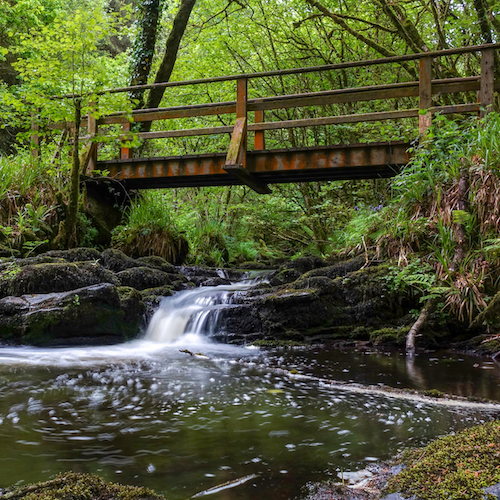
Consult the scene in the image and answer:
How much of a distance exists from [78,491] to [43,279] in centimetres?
509

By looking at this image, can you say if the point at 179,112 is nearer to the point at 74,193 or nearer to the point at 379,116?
the point at 74,193

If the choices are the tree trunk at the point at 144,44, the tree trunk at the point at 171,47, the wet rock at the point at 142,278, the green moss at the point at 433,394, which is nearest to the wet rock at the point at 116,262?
the wet rock at the point at 142,278

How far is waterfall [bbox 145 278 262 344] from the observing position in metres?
6.34

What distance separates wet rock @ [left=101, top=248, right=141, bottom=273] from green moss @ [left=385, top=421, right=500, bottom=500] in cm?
681

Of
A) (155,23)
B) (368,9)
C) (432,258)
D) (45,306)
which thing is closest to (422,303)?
(432,258)

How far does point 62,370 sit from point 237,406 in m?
1.98

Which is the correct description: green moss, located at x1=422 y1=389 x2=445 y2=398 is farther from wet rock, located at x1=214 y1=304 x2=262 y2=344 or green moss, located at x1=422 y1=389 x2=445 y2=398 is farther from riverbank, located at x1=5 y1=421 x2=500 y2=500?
wet rock, located at x1=214 y1=304 x2=262 y2=344

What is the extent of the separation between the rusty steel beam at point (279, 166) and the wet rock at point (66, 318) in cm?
345

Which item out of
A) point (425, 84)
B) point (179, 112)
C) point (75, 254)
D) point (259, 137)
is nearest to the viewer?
point (425, 84)

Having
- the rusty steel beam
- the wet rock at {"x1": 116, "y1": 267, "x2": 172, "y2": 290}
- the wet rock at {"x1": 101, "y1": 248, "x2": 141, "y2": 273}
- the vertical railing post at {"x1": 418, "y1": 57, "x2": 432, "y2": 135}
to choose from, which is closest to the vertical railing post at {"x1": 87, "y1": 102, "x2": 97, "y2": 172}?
the rusty steel beam

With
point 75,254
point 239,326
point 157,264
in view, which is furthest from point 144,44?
point 239,326

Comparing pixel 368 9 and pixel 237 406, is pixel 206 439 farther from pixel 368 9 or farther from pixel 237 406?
pixel 368 9

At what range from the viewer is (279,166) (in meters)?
8.65

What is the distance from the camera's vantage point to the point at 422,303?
5895mm
